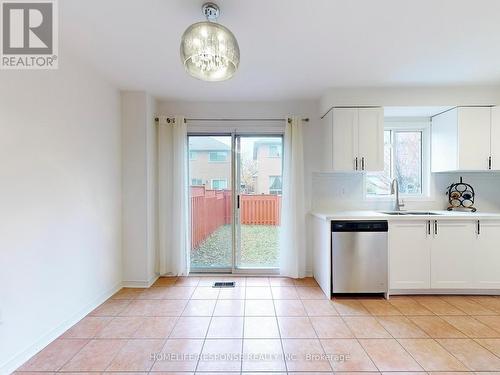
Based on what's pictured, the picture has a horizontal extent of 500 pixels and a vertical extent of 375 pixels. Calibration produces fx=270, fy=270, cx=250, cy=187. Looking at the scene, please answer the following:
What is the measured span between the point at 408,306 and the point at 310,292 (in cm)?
105

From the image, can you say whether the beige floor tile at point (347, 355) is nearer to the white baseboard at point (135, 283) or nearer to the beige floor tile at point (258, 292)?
the beige floor tile at point (258, 292)

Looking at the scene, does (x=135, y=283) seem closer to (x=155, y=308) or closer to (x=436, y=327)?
(x=155, y=308)

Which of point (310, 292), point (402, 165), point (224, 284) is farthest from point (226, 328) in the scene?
point (402, 165)

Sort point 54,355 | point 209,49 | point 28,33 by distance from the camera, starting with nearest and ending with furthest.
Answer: point 209,49, point 28,33, point 54,355

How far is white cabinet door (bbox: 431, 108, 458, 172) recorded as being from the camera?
336 cm

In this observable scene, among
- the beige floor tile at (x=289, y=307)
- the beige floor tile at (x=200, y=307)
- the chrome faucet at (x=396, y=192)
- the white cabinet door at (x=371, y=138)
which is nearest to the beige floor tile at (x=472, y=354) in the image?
the beige floor tile at (x=289, y=307)

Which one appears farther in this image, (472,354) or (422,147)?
(422,147)

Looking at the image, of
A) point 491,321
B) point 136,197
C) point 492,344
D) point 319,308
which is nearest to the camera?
point 492,344

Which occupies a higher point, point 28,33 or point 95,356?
point 28,33

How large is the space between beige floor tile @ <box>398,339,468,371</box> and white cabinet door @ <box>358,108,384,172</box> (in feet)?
6.20

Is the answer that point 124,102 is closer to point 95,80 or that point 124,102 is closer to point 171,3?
point 95,80

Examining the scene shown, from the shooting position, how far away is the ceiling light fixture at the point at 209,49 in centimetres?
162

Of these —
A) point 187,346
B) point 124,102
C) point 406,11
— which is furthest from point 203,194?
point 406,11

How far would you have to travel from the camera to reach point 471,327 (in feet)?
8.10
